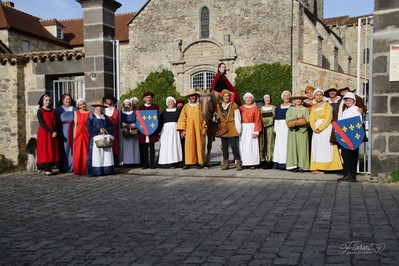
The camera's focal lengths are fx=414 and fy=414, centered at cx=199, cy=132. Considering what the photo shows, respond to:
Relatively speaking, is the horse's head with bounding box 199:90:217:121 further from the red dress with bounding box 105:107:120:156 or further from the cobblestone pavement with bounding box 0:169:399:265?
the red dress with bounding box 105:107:120:156

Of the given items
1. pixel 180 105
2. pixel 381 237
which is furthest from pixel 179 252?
pixel 180 105

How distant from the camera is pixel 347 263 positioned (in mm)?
3559

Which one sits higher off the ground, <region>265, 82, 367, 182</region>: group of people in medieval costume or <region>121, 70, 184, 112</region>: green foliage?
<region>121, 70, 184, 112</region>: green foliage

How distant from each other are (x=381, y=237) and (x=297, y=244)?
94cm

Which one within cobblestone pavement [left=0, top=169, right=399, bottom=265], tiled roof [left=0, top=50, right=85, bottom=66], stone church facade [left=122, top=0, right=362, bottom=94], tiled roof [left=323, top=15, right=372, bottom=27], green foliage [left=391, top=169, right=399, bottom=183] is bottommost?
cobblestone pavement [left=0, top=169, right=399, bottom=265]

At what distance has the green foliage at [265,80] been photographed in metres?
26.0

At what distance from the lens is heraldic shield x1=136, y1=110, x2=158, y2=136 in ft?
32.7

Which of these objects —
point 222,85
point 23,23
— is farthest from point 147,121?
point 23,23

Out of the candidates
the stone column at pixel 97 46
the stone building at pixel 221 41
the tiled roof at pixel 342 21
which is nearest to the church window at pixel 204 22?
the stone building at pixel 221 41

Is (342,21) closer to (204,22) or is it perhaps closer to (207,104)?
(204,22)

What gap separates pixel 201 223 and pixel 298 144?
15.3 feet

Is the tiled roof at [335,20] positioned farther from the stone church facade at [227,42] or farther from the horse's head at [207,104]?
the horse's head at [207,104]

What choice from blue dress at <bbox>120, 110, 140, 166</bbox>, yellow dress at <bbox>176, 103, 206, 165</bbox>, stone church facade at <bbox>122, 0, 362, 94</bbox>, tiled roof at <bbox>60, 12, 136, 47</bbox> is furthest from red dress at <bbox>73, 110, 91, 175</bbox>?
tiled roof at <bbox>60, 12, 136, 47</bbox>

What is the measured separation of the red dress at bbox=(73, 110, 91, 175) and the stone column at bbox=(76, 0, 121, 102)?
1237 mm
